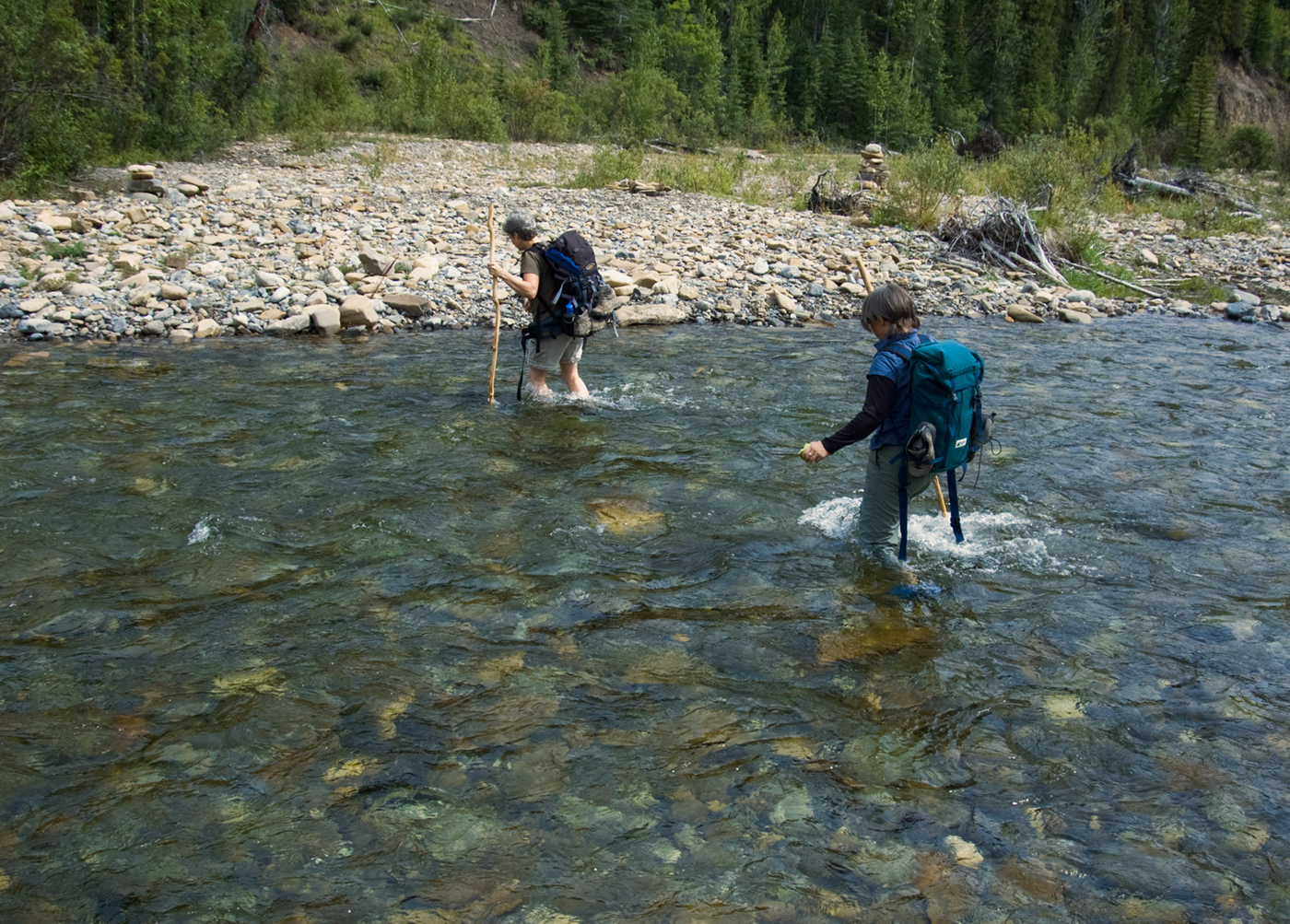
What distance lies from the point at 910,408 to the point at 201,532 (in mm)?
4296

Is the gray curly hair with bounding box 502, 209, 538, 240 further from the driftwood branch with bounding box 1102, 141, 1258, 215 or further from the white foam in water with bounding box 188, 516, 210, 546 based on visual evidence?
the driftwood branch with bounding box 1102, 141, 1258, 215

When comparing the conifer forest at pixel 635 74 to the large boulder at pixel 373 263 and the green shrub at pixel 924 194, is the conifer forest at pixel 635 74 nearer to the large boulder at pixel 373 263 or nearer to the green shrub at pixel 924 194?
the large boulder at pixel 373 263

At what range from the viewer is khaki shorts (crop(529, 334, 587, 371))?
8.57m

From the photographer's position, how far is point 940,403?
4.75 meters

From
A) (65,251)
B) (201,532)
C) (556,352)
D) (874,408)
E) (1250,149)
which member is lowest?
(201,532)

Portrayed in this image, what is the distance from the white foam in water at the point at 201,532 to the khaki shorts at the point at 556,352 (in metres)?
3.39

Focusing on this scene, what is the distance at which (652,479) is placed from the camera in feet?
23.7

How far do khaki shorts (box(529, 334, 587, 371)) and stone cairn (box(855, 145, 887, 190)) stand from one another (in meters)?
14.8

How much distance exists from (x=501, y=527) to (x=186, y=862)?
318cm

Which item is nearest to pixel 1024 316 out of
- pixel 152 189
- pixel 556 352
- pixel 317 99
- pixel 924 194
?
pixel 924 194

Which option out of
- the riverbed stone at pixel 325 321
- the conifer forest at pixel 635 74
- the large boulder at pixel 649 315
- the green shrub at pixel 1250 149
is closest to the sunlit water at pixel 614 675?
the riverbed stone at pixel 325 321

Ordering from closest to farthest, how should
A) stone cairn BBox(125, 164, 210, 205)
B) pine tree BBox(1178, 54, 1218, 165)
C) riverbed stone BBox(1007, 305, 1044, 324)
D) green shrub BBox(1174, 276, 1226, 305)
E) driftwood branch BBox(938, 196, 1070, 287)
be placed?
riverbed stone BBox(1007, 305, 1044, 324) → stone cairn BBox(125, 164, 210, 205) → green shrub BBox(1174, 276, 1226, 305) → driftwood branch BBox(938, 196, 1070, 287) → pine tree BBox(1178, 54, 1218, 165)

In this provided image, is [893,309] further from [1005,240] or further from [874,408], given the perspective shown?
[1005,240]

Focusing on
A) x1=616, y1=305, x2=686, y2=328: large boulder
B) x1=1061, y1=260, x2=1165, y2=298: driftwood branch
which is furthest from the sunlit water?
x1=1061, y1=260, x2=1165, y2=298: driftwood branch
